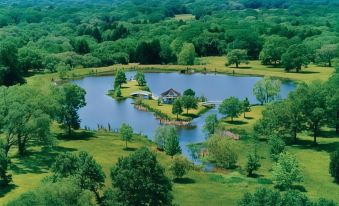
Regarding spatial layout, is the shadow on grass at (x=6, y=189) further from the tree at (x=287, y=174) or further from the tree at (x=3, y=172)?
the tree at (x=287, y=174)

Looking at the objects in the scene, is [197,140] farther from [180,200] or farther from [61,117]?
[180,200]

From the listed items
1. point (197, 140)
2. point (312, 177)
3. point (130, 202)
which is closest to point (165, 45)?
point (197, 140)

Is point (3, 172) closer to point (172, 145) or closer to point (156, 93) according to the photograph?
point (172, 145)

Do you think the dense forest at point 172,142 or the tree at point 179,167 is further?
the tree at point 179,167

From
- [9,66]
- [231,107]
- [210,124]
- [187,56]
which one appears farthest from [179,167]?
[187,56]

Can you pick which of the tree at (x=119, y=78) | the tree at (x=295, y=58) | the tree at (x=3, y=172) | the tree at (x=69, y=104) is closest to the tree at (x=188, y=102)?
the tree at (x=69, y=104)

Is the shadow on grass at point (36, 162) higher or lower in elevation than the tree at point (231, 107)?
lower
